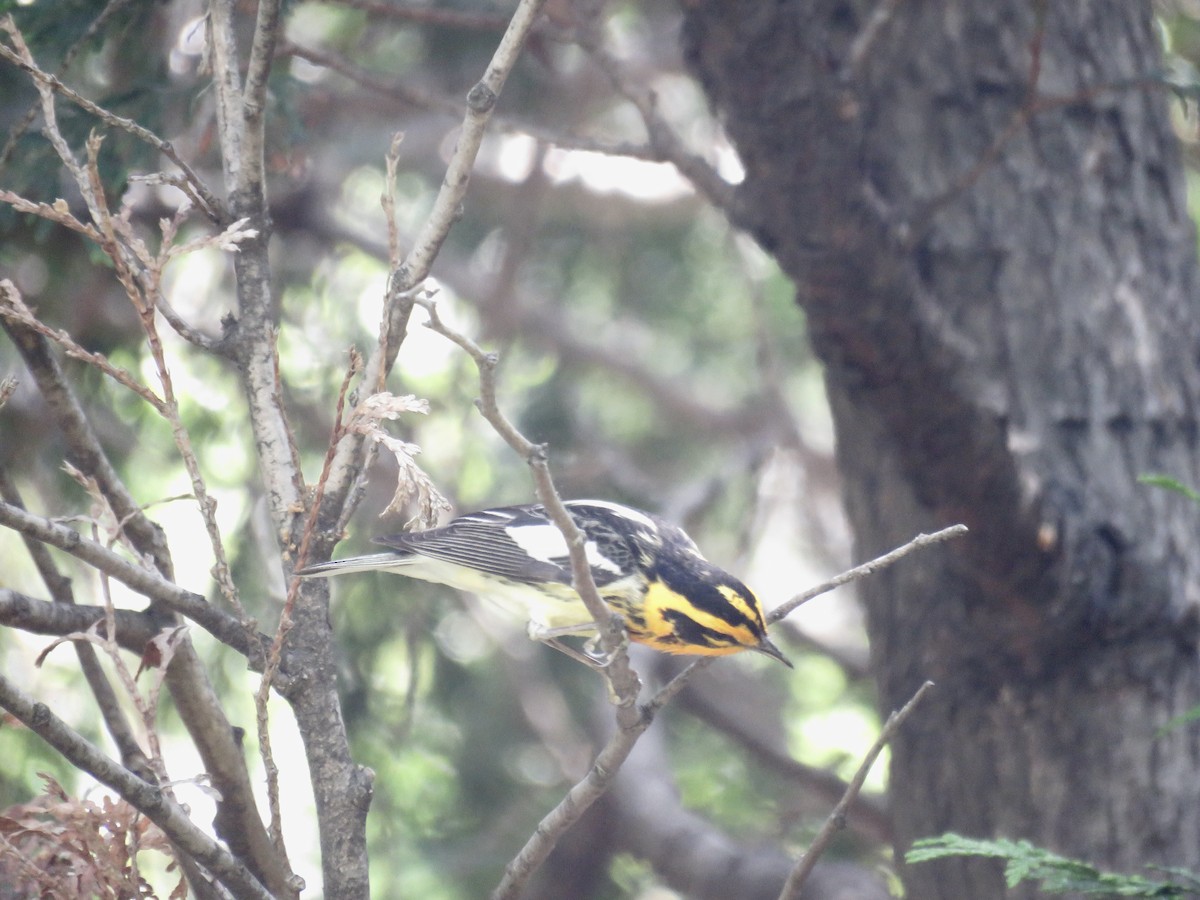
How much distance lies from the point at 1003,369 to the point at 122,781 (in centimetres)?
277

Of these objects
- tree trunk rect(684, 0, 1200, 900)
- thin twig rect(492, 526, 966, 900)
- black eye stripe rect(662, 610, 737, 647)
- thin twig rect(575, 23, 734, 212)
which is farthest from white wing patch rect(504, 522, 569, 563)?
thin twig rect(492, 526, 966, 900)

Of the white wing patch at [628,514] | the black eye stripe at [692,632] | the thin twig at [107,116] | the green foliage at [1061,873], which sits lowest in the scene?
the green foliage at [1061,873]

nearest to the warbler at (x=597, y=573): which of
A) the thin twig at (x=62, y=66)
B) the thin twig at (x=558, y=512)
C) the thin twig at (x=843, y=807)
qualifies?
the thin twig at (x=558, y=512)

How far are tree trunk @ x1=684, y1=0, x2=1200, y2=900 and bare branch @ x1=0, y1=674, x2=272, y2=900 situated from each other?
2147 mm

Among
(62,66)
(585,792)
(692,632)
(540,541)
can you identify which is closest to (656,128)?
(540,541)

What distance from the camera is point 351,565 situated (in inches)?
115

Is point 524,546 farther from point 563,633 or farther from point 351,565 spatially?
point 351,565

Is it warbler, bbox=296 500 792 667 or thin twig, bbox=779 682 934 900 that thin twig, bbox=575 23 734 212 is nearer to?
warbler, bbox=296 500 792 667

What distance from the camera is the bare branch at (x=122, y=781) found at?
1774mm

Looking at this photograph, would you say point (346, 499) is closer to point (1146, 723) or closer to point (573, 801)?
point (573, 801)

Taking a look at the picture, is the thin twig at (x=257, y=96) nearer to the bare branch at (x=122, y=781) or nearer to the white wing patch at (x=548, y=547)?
the bare branch at (x=122, y=781)

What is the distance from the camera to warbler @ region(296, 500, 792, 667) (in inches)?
122

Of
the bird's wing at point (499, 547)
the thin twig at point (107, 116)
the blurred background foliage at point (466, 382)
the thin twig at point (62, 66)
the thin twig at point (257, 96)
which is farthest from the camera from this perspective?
the blurred background foliage at point (466, 382)

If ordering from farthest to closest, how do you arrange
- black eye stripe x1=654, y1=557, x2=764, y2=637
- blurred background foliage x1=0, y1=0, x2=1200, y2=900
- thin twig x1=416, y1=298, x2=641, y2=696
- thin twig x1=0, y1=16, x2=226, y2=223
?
blurred background foliage x1=0, y1=0, x2=1200, y2=900
black eye stripe x1=654, y1=557, x2=764, y2=637
thin twig x1=0, y1=16, x2=226, y2=223
thin twig x1=416, y1=298, x2=641, y2=696
